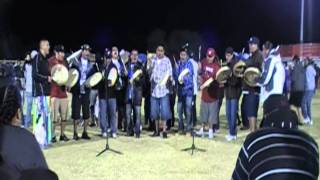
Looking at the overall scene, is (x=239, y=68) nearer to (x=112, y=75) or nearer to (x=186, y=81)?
(x=186, y=81)

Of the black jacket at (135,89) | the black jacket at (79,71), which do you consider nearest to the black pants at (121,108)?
the black jacket at (135,89)

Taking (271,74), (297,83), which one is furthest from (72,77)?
(297,83)

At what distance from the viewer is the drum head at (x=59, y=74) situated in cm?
1108

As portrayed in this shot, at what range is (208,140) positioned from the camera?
12.1 metres

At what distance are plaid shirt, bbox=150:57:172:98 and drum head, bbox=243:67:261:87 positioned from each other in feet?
5.51

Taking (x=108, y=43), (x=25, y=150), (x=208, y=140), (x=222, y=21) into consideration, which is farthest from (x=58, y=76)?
(x=222, y=21)

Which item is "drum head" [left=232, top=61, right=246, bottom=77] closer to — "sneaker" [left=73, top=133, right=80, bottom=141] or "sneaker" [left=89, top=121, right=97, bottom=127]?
"sneaker" [left=73, top=133, right=80, bottom=141]

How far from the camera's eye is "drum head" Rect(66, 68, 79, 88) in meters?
11.7

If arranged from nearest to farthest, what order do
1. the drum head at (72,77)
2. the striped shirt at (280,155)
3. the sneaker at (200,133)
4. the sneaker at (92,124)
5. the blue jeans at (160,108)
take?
1. the striped shirt at (280,155)
2. the drum head at (72,77)
3. the blue jeans at (160,108)
4. the sneaker at (200,133)
5. the sneaker at (92,124)

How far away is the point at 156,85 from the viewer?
1235 cm

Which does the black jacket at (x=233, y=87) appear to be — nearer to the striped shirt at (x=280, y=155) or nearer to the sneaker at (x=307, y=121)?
the sneaker at (x=307, y=121)

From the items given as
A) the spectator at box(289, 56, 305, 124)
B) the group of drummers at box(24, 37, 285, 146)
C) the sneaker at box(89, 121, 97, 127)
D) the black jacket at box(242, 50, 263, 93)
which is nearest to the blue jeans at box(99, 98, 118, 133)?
the group of drummers at box(24, 37, 285, 146)

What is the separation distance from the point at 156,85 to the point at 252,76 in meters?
2.10

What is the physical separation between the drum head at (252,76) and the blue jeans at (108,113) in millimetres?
2801
